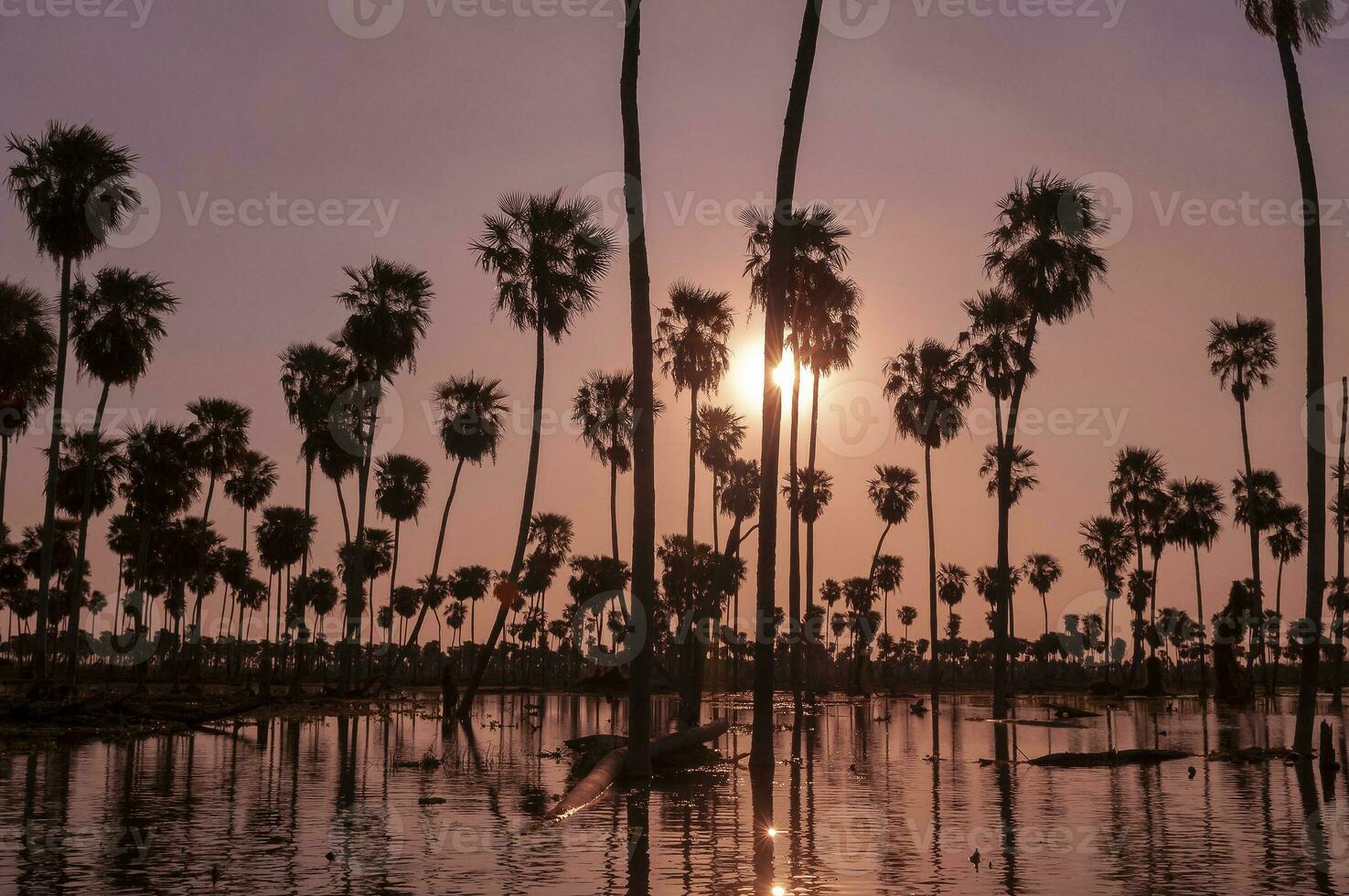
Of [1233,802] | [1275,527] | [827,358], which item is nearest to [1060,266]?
[827,358]

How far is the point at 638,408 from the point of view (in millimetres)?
19844

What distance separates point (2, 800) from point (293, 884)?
8575mm

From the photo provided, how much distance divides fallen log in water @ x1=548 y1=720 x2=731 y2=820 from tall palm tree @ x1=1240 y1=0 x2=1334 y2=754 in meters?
12.7

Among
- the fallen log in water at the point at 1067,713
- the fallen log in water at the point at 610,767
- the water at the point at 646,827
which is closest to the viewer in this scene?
the water at the point at 646,827

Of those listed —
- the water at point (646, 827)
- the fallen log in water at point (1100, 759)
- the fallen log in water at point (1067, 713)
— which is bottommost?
the fallen log in water at point (1067, 713)

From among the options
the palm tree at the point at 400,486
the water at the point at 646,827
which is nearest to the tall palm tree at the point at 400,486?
the palm tree at the point at 400,486

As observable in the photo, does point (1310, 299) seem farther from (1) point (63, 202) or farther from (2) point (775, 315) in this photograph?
(1) point (63, 202)

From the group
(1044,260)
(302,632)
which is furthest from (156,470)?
(1044,260)

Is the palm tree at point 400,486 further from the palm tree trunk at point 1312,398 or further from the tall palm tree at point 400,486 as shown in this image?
the palm tree trunk at point 1312,398

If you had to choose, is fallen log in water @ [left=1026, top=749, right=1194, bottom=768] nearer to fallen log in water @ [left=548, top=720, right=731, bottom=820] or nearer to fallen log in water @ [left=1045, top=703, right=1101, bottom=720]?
fallen log in water @ [left=548, top=720, right=731, bottom=820]

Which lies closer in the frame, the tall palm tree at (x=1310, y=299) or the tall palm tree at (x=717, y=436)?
the tall palm tree at (x=1310, y=299)

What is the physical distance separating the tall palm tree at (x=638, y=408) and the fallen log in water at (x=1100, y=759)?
11.7 m

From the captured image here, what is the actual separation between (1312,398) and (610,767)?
1612 centimetres

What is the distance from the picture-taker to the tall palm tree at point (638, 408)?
19.8 meters
